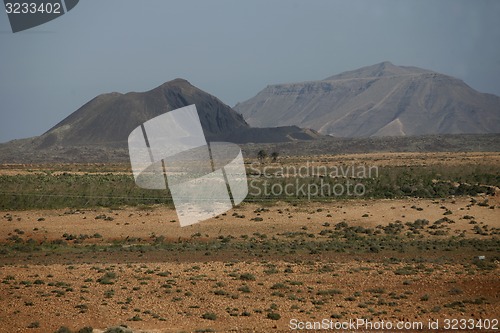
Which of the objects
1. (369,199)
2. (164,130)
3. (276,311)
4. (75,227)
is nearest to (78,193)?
(75,227)

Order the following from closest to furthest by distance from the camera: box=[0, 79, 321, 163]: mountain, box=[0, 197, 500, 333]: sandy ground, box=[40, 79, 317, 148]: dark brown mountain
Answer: box=[0, 197, 500, 333]: sandy ground, box=[0, 79, 321, 163]: mountain, box=[40, 79, 317, 148]: dark brown mountain

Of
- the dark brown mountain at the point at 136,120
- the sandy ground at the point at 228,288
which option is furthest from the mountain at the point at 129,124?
the sandy ground at the point at 228,288

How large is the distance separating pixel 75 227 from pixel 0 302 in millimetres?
17179

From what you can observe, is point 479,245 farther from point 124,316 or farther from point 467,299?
point 124,316

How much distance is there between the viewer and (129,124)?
167 m

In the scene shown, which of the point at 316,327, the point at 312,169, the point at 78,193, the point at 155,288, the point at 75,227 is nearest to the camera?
the point at 316,327

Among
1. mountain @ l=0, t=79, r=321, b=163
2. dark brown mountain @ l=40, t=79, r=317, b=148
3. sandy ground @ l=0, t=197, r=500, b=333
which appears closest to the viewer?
sandy ground @ l=0, t=197, r=500, b=333

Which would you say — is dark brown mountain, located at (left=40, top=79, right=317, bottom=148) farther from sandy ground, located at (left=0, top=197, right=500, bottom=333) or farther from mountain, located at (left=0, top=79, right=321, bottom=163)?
sandy ground, located at (left=0, top=197, right=500, bottom=333)

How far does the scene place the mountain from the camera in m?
155

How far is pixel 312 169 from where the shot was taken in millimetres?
66875

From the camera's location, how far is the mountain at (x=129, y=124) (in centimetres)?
15538

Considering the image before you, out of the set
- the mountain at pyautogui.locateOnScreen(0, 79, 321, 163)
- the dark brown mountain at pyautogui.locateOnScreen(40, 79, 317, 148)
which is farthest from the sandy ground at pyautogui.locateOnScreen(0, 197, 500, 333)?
the dark brown mountain at pyautogui.locateOnScreen(40, 79, 317, 148)

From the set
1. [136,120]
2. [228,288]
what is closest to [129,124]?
[136,120]

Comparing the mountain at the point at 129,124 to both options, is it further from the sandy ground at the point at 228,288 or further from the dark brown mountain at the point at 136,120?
the sandy ground at the point at 228,288
